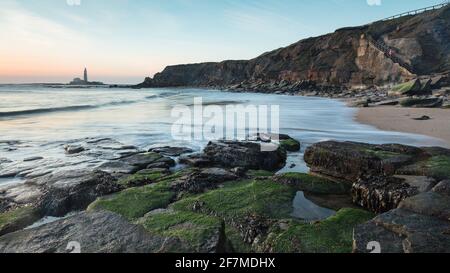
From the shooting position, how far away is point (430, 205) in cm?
423

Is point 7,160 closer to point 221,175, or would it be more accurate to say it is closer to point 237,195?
point 221,175

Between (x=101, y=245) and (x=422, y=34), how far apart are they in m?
62.3

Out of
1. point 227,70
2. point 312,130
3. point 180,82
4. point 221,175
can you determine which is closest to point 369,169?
point 221,175

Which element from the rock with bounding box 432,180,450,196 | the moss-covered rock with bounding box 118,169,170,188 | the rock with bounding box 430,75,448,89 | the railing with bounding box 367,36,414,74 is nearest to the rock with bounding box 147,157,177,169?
the moss-covered rock with bounding box 118,169,170,188

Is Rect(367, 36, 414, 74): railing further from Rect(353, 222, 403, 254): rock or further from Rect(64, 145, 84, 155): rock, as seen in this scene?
Rect(353, 222, 403, 254): rock

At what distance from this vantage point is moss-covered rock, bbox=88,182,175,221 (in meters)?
5.21

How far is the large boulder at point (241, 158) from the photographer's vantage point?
26.8ft

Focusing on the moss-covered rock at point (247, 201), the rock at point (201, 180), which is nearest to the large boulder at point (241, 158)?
the rock at point (201, 180)

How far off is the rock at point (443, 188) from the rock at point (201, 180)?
3.35 metres

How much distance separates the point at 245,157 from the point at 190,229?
175 inches

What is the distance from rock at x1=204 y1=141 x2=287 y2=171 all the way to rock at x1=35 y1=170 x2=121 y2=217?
2579mm

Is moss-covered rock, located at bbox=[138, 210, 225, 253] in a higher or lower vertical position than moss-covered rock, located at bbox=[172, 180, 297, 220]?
higher

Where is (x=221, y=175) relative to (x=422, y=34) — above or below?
below

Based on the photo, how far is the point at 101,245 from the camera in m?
3.22
